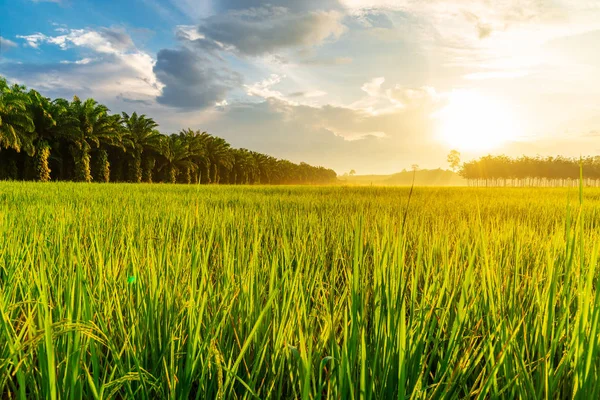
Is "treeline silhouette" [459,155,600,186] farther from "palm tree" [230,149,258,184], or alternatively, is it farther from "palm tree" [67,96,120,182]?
"palm tree" [67,96,120,182]

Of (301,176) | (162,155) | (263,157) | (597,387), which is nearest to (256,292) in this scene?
(597,387)

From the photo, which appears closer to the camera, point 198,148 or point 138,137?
point 138,137

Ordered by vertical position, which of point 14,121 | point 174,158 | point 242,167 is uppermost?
point 14,121

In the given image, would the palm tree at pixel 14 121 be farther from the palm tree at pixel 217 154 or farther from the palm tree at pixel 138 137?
the palm tree at pixel 217 154

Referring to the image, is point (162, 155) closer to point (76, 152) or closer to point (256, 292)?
point (76, 152)

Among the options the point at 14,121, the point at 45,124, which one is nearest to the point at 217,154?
the point at 45,124

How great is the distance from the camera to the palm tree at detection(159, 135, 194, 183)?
45.2 metres

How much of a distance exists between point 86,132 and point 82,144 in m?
1.37

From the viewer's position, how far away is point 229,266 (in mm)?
1496

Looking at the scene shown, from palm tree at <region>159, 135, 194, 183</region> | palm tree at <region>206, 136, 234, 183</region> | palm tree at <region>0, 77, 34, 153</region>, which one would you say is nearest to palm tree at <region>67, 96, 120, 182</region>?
palm tree at <region>0, 77, 34, 153</region>

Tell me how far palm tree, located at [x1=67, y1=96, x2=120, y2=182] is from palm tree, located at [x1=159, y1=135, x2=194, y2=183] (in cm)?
955

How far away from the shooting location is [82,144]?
1266 inches

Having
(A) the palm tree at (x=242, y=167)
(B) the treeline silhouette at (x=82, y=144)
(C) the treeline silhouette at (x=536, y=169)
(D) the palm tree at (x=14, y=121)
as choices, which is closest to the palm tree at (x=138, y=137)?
(B) the treeline silhouette at (x=82, y=144)

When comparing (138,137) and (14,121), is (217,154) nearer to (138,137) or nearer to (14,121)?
(138,137)
